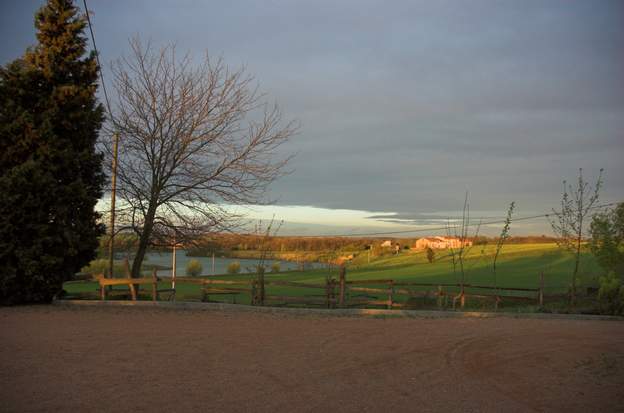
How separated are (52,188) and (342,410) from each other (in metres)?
12.5

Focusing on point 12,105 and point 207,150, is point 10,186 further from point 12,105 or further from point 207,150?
point 207,150

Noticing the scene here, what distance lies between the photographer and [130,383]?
293 inches

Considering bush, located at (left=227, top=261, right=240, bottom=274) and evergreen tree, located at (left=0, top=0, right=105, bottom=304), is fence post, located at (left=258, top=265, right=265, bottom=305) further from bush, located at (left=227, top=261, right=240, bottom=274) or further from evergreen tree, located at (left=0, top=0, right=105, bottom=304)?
bush, located at (left=227, top=261, right=240, bottom=274)

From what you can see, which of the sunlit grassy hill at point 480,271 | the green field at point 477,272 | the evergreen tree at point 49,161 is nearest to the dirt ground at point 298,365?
the evergreen tree at point 49,161

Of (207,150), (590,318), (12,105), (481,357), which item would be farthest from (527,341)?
(12,105)

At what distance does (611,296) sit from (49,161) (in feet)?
59.6

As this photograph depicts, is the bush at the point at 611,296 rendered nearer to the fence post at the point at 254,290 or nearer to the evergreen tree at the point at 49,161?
the fence post at the point at 254,290

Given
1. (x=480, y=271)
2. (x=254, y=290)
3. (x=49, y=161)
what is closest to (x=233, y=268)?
(x=480, y=271)

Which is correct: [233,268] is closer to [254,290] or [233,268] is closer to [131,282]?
[254,290]

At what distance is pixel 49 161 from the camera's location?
15.9 m

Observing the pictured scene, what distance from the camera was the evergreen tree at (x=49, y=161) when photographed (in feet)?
50.2

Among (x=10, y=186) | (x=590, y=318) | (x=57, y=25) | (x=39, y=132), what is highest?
(x=57, y=25)

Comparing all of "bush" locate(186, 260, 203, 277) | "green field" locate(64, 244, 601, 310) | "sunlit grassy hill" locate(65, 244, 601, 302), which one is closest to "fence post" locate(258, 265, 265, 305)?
"green field" locate(64, 244, 601, 310)

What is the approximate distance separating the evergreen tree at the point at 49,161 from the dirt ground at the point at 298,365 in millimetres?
1863
